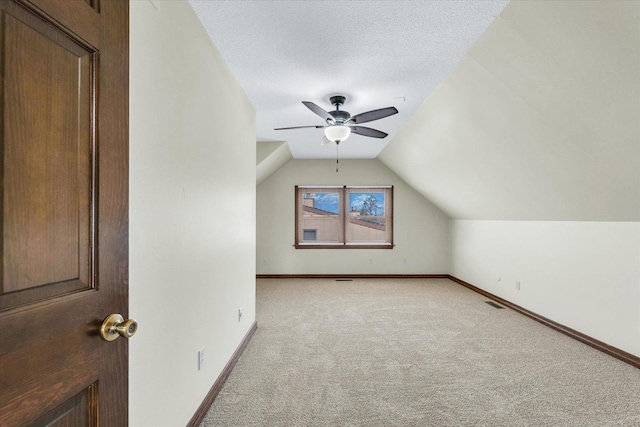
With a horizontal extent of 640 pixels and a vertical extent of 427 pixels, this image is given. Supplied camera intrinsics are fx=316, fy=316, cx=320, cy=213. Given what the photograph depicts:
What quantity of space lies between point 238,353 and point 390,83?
2690 mm

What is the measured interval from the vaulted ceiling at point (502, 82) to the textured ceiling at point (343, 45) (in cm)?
1

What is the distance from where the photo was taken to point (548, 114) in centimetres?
234

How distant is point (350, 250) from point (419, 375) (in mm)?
3871

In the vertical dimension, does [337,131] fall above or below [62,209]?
above

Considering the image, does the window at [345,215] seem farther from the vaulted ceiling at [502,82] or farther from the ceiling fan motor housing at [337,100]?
the ceiling fan motor housing at [337,100]

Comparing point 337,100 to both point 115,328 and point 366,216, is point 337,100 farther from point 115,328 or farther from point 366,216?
point 366,216

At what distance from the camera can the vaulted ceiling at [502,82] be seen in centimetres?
177

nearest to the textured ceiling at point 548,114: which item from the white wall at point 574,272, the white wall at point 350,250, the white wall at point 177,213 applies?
the white wall at point 574,272

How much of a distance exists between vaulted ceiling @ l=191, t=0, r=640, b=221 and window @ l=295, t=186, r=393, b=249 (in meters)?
2.58

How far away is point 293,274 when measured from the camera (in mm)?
6172

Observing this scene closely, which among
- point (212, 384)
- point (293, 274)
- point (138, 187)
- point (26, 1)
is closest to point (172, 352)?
point (212, 384)

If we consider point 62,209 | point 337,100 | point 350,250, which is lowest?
point 350,250

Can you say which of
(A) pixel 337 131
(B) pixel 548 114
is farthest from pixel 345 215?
(B) pixel 548 114

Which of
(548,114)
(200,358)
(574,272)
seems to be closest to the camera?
(200,358)
